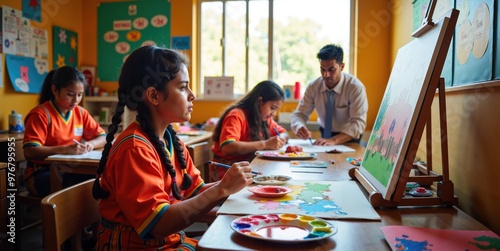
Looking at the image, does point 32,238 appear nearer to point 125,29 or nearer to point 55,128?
point 55,128

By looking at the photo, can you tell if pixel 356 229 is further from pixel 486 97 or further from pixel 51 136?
pixel 51 136

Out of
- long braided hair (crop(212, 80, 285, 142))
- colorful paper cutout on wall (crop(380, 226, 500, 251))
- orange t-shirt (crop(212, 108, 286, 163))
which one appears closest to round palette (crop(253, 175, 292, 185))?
colorful paper cutout on wall (crop(380, 226, 500, 251))

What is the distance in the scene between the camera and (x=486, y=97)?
1.11m

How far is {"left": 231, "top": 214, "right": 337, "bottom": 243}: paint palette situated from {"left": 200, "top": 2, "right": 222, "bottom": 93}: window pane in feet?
12.2

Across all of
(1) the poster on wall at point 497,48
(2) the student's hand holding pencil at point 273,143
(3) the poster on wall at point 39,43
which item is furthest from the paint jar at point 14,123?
(1) the poster on wall at point 497,48

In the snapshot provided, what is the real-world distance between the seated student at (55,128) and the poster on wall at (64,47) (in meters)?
1.95

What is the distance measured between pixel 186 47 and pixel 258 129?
7.65 ft

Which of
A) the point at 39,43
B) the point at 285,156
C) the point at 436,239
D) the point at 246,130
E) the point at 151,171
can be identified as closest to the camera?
the point at 436,239

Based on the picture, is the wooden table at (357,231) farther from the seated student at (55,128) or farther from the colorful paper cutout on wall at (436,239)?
the seated student at (55,128)

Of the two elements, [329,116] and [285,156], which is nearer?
[285,156]

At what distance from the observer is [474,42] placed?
126cm

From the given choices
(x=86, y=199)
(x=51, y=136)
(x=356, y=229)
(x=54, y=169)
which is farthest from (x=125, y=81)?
(x=51, y=136)

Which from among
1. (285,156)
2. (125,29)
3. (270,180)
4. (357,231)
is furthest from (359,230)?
(125,29)

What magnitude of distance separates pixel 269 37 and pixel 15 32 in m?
2.50
